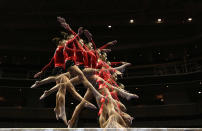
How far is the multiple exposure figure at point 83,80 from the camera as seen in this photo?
4.74 meters

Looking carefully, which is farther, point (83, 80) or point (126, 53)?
point (126, 53)

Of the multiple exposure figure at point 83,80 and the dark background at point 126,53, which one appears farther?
the dark background at point 126,53

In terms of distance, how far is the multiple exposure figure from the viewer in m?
4.74

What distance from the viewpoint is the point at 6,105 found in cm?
1507

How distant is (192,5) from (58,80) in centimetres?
1101

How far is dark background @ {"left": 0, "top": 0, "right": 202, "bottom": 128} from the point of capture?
45.0 feet

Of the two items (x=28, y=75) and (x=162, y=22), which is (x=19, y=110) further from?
(x=162, y=22)

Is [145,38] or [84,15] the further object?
[145,38]

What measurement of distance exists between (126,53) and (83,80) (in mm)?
12011

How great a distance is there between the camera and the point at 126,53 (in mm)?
16656

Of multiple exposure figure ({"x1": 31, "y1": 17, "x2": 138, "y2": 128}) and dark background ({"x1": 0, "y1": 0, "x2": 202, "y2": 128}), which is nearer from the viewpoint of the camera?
multiple exposure figure ({"x1": 31, "y1": 17, "x2": 138, "y2": 128})

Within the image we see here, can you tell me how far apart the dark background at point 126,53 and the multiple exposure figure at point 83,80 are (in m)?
8.86

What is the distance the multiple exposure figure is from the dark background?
8.86m

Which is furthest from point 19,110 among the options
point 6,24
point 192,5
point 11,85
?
point 192,5
